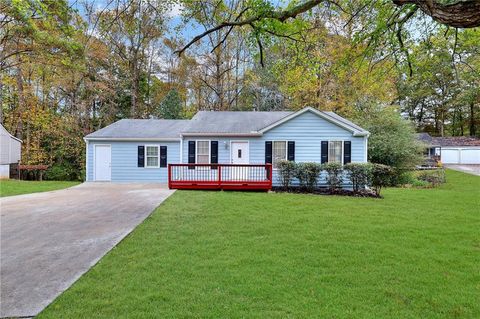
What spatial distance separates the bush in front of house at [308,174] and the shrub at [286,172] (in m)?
0.19

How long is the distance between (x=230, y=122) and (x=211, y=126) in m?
1.13

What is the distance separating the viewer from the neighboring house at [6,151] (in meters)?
16.2

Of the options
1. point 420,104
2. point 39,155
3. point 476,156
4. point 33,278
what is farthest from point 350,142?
point 420,104

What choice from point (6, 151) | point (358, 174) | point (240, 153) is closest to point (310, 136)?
point (358, 174)

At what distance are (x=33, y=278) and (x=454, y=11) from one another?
581 centimetres

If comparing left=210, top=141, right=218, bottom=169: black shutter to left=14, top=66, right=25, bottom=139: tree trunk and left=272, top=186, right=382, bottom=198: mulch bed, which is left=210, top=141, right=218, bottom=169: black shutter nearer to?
left=272, top=186, right=382, bottom=198: mulch bed

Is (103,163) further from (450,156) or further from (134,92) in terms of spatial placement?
(450,156)

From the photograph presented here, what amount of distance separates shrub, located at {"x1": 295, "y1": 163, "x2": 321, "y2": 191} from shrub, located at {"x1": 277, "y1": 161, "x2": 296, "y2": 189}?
19 cm

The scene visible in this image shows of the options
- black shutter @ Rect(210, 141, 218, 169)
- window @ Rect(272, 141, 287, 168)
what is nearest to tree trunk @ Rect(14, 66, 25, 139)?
black shutter @ Rect(210, 141, 218, 169)

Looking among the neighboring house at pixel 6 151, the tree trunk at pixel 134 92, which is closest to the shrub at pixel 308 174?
Answer: the tree trunk at pixel 134 92

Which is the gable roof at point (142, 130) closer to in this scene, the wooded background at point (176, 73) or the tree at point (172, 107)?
the wooded background at point (176, 73)

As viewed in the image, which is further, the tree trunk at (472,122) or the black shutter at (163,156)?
the tree trunk at (472,122)

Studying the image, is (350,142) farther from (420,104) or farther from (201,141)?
(420,104)

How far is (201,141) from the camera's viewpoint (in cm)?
1316
